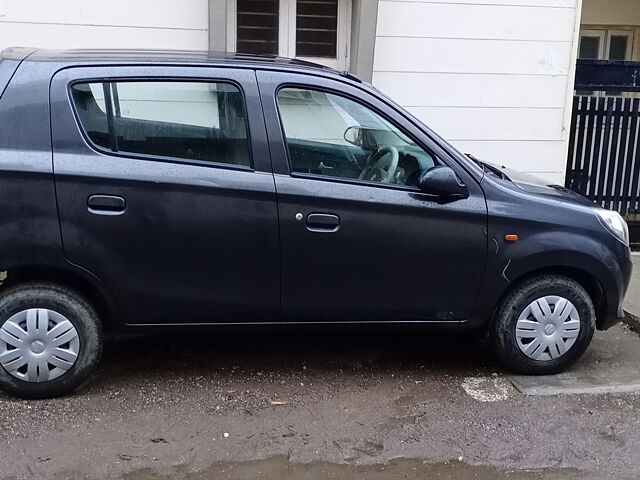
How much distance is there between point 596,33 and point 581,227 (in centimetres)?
715

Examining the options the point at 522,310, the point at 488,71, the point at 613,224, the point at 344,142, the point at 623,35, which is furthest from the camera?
the point at 623,35

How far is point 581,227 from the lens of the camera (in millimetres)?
4250

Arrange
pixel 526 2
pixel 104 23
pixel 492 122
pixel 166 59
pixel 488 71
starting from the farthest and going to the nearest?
1. pixel 492 122
2. pixel 488 71
3. pixel 526 2
4. pixel 104 23
5. pixel 166 59

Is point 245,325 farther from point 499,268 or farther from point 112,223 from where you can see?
point 499,268

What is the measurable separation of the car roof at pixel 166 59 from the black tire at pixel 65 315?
4.09ft

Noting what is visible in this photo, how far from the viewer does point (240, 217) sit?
388 centimetres

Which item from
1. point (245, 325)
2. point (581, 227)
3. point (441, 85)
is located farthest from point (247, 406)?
point (441, 85)

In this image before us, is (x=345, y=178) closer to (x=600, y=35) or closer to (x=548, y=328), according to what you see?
(x=548, y=328)

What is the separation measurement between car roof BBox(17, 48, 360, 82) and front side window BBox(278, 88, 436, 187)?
193 mm

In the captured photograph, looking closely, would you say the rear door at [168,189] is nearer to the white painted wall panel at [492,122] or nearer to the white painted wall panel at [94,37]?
the white painted wall panel at [94,37]

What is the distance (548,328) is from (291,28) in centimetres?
436

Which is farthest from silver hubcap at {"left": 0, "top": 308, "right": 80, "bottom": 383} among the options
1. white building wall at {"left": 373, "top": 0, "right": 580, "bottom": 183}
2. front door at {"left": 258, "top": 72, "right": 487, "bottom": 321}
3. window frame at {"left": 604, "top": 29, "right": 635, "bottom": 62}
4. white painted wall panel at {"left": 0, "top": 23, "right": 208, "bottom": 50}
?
window frame at {"left": 604, "top": 29, "right": 635, "bottom": 62}

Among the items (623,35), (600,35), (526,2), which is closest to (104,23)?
(526,2)

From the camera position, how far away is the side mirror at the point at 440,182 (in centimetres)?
398
